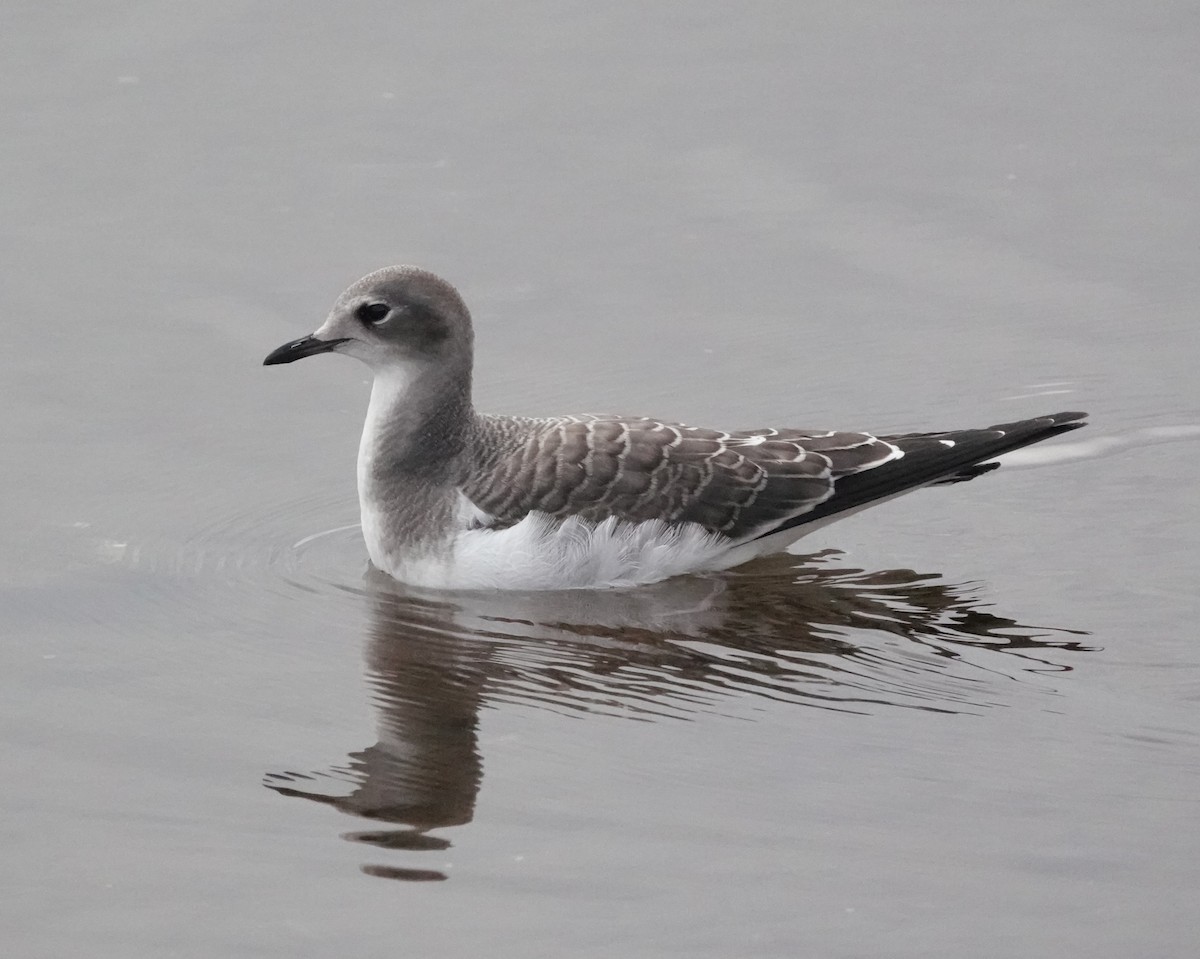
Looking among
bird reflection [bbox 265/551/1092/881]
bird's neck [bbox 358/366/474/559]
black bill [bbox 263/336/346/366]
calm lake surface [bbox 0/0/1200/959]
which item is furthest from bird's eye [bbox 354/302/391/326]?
bird reflection [bbox 265/551/1092/881]

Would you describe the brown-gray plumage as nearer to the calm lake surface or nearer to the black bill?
the calm lake surface

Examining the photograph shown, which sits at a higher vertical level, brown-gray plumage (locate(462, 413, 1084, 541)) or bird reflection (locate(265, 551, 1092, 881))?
brown-gray plumage (locate(462, 413, 1084, 541))

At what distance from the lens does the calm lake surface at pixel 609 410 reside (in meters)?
6.57

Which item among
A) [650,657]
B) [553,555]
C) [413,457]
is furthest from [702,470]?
[413,457]

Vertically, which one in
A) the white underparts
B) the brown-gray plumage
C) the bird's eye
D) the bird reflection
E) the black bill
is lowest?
the bird reflection

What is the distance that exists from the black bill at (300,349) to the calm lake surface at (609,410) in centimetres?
85

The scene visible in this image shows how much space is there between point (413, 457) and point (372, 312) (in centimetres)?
68

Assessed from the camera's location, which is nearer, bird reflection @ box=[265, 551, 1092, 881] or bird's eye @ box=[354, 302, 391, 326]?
bird reflection @ box=[265, 551, 1092, 881]

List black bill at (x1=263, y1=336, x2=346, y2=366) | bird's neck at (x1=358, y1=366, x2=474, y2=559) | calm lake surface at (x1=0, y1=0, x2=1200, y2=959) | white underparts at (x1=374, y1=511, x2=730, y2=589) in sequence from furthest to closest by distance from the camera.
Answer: black bill at (x1=263, y1=336, x2=346, y2=366), bird's neck at (x1=358, y1=366, x2=474, y2=559), white underparts at (x1=374, y1=511, x2=730, y2=589), calm lake surface at (x1=0, y1=0, x2=1200, y2=959)

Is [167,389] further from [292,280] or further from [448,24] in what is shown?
[448,24]

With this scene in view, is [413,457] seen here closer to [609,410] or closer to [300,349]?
[300,349]

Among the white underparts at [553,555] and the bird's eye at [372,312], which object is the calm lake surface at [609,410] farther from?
the bird's eye at [372,312]

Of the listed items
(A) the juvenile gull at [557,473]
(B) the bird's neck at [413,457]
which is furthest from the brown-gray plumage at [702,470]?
(B) the bird's neck at [413,457]

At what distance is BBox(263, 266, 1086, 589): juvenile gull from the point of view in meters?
8.73
